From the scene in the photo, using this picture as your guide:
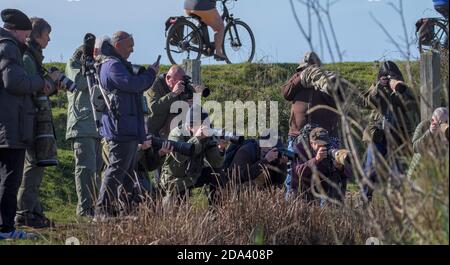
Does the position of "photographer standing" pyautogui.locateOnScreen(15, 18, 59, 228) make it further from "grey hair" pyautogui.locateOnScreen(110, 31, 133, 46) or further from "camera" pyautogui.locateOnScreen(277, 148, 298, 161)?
"camera" pyautogui.locateOnScreen(277, 148, 298, 161)

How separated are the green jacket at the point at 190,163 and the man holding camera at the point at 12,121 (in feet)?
4.56

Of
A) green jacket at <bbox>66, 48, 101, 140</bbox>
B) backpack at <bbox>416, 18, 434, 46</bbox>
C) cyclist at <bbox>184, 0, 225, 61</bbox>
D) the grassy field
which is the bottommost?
the grassy field

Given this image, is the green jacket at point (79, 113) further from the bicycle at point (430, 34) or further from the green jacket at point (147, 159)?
the bicycle at point (430, 34)

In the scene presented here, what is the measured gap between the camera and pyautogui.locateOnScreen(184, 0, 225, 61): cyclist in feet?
52.3

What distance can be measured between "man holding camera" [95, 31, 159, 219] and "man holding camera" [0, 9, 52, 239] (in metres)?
0.63

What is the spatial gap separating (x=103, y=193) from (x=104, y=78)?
0.94 metres

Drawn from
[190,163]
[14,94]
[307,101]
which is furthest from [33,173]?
[307,101]

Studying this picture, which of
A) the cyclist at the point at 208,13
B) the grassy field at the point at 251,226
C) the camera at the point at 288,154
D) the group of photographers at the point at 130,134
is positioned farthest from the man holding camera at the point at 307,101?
the cyclist at the point at 208,13

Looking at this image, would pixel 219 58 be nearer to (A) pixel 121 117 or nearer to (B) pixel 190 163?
(B) pixel 190 163

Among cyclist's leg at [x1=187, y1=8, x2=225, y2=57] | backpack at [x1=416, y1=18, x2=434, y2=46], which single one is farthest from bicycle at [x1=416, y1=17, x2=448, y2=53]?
cyclist's leg at [x1=187, y1=8, x2=225, y2=57]

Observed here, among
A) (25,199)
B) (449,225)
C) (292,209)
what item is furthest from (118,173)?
(449,225)

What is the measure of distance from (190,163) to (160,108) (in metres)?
0.79

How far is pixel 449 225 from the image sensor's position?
521 cm
